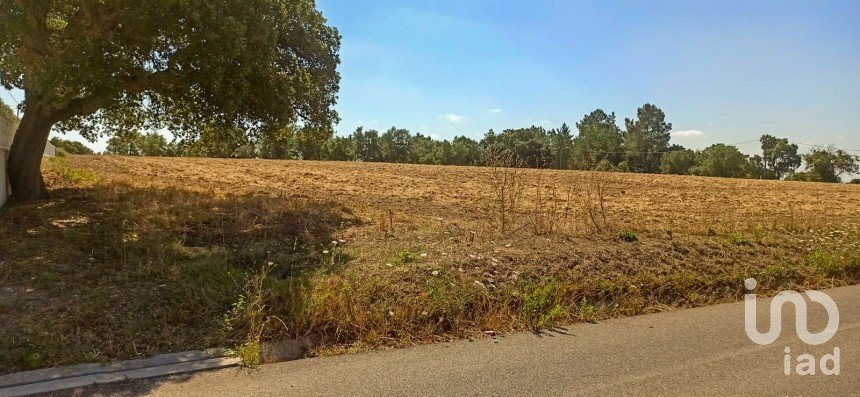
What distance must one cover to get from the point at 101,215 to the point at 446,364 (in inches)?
295

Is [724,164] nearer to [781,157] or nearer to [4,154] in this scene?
[781,157]

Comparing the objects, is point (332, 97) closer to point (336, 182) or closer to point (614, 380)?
point (336, 182)

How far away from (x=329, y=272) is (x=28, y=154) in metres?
Answer: 7.94

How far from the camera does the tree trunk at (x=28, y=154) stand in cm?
1032

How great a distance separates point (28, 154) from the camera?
34.0 ft

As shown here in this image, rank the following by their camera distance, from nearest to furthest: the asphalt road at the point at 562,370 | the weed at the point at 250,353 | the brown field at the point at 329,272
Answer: the asphalt road at the point at 562,370 < the weed at the point at 250,353 < the brown field at the point at 329,272

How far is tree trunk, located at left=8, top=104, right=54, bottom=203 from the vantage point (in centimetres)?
1032

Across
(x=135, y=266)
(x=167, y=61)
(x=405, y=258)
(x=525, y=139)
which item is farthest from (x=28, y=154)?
(x=525, y=139)

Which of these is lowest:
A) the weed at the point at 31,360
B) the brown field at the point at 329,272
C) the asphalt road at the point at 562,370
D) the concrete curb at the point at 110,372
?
the asphalt road at the point at 562,370

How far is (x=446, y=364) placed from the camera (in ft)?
14.5

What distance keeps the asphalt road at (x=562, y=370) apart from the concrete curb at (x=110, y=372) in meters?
0.12

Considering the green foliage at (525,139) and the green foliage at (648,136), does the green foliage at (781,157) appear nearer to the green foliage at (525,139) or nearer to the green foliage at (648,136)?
the green foliage at (648,136)

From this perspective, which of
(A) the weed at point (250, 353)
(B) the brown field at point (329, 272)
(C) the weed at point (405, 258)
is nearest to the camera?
(A) the weed at point (250, 353)

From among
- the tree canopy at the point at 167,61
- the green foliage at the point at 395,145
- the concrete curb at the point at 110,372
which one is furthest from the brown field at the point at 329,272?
the green foliage at the point at 395,145
